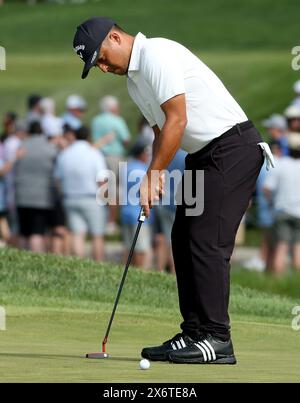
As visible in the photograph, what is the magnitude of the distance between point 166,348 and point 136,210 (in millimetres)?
8620

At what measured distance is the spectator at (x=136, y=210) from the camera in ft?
51.4

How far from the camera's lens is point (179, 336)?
297 inches

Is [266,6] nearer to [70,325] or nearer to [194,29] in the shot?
[194,29]

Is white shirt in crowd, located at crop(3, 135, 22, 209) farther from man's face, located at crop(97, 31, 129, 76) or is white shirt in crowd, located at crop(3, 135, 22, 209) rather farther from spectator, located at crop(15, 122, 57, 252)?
man's face, located at crop(97, 31, 129, 76)

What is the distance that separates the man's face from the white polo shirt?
0.05 m

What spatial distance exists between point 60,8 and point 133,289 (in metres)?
36.1

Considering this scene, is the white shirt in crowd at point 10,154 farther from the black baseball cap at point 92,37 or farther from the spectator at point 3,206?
the black baseball cap at point 92,37

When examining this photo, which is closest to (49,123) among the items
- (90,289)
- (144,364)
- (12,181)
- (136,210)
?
(12,181)

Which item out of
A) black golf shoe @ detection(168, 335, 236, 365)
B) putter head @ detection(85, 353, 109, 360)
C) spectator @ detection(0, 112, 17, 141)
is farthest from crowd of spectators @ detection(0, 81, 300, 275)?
putter head @ detection(85, 353, 109, 360)

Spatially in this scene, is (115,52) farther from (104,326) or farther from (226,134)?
(104,326)

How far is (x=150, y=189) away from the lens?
7.21 meters

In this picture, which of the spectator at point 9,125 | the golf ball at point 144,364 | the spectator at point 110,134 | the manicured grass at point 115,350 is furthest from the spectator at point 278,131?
the golf ball at point 144,364
